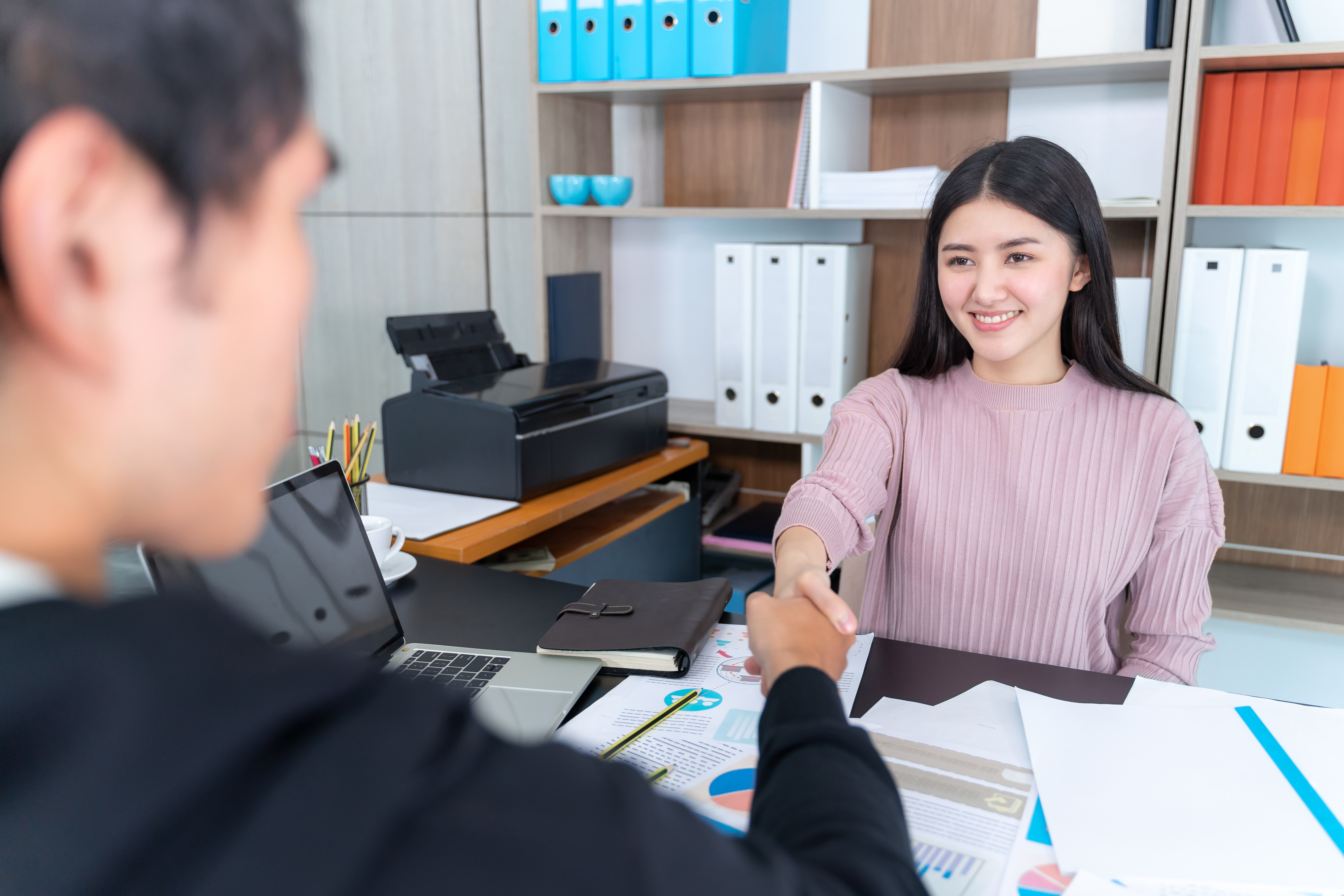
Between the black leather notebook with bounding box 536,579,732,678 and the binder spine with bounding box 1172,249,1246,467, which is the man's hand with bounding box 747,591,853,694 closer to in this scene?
the black leather notebook with bounding box 536,579,732,678

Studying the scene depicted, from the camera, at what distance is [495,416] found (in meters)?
2.04

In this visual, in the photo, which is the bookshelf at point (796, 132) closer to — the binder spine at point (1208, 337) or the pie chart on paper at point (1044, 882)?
the binder spine at point (1208, 337)

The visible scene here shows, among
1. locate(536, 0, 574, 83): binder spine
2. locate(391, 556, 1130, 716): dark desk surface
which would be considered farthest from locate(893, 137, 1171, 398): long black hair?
locate(536, 0, 574, 83): binder spine

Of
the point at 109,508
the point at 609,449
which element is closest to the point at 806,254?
the point at 609,449

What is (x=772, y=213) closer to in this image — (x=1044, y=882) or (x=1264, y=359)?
(x=1264, y=359)

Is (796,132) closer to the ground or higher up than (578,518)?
higher up

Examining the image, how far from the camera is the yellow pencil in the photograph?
950 mm

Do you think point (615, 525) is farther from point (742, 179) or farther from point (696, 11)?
point (696, 11)

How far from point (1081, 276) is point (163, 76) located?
1468 mm

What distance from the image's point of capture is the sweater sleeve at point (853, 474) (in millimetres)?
1419

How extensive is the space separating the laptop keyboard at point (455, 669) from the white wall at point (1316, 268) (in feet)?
6.21

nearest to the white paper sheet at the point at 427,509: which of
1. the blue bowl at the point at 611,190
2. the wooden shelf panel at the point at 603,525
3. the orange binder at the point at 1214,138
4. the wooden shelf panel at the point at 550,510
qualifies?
the wooden shelf panel at the point at 550,510

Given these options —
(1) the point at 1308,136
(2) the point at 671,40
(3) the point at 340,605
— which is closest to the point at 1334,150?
(1) the point at 1308,136

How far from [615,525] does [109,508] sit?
78.8 inches
